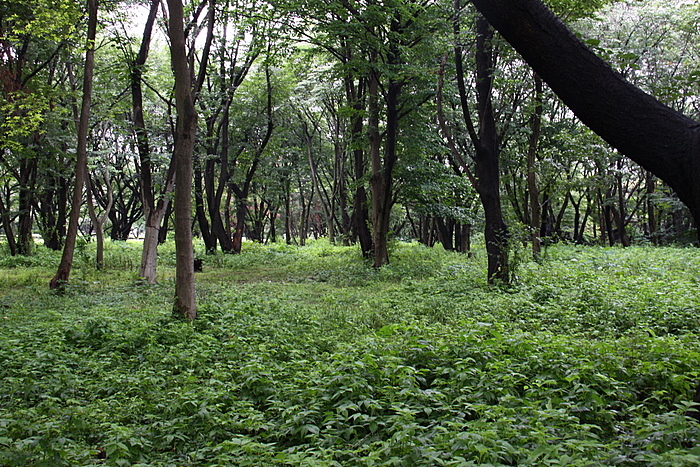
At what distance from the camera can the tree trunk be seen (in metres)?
7.71

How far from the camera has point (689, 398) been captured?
3.88 m

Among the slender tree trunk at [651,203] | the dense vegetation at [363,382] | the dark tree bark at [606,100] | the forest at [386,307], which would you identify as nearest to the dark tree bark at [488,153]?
the forest at [386,307]

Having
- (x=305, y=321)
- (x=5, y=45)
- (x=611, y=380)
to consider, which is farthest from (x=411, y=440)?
(x=5, y=45)

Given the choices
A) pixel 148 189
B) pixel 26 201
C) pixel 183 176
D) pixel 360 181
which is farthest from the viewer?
pixel 26 201

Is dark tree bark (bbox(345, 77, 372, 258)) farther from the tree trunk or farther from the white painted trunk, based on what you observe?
the tree trunk

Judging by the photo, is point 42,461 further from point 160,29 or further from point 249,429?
point 160,29

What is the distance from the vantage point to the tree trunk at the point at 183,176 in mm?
7711

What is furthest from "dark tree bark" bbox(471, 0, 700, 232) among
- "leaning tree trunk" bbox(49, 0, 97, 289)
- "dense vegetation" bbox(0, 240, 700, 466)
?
"leaning tree trunk" bbox(49, 0, 97, 289)

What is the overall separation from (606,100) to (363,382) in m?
2.75

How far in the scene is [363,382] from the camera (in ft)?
13.4

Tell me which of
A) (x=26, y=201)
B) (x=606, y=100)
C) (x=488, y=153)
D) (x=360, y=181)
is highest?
(x=360, y=181)

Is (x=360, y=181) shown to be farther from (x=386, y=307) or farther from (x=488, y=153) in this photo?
(x=386, y=307)

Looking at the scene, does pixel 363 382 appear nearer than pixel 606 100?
No

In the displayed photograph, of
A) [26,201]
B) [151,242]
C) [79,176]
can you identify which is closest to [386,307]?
[151,242]
